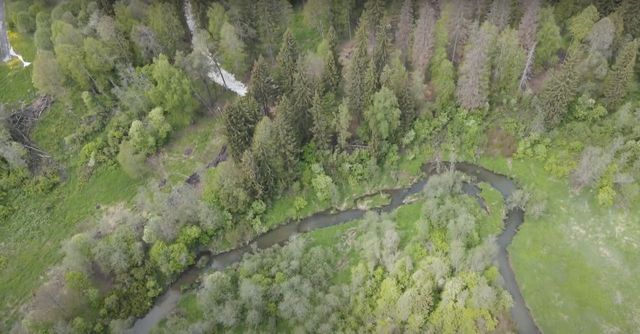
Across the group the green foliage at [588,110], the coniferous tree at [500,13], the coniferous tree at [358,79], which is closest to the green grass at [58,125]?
the coniferous tree at [358,79]

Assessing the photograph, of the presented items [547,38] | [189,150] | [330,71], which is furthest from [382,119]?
[189,150]

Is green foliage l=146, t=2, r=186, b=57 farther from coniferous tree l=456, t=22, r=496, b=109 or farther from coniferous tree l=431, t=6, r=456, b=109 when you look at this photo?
coniferous tree l=456, t=22, r=496, b=109

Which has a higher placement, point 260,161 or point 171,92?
point 171,92

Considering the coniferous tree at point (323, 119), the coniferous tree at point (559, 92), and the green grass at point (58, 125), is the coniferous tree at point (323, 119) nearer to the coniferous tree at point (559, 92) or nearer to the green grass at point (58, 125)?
the coniferous tree at point (559, 92)

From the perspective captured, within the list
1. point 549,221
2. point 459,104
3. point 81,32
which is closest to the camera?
point 549,221

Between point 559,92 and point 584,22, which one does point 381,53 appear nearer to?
point 559,92


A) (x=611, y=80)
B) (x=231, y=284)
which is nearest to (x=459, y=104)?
(x=611, y=80)

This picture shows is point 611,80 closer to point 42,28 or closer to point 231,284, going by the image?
point 231,284
